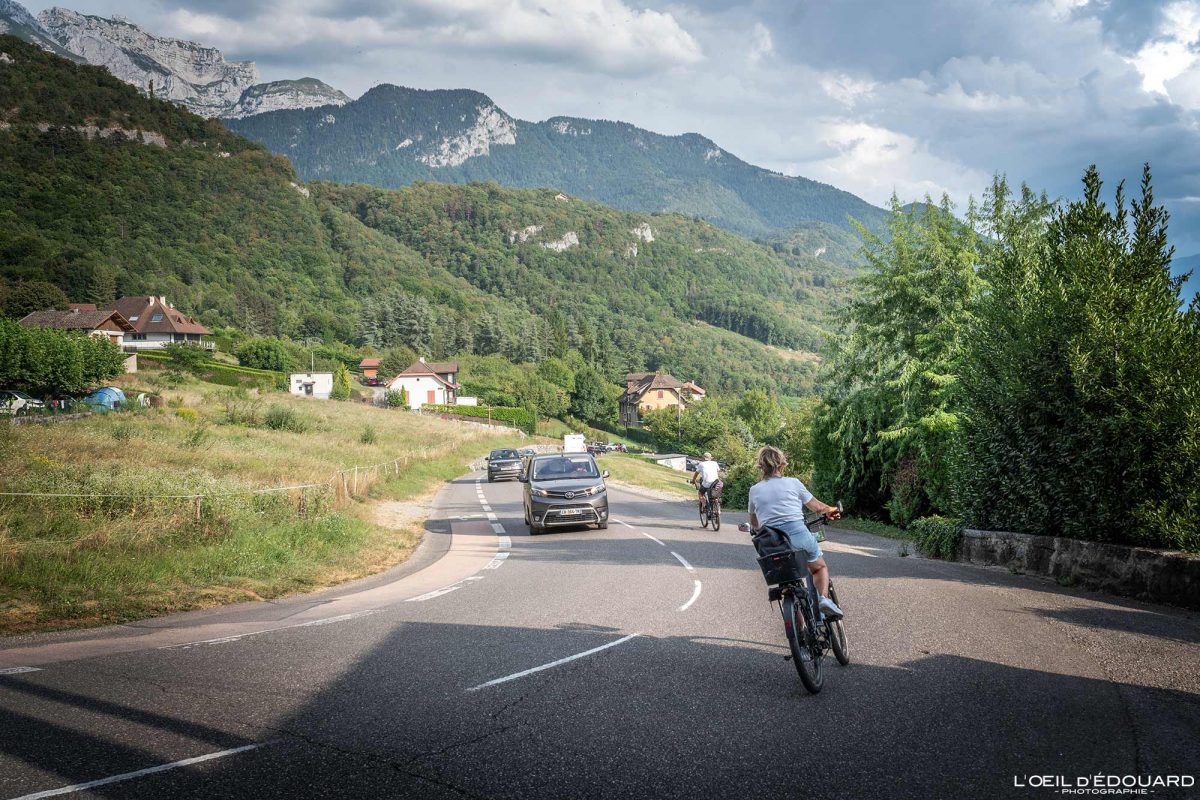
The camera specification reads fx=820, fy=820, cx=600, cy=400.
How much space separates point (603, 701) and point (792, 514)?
218 centimetres

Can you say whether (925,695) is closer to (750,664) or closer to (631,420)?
(750,664)

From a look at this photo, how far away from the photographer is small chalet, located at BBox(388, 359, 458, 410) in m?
121

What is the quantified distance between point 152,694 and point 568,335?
179 meters

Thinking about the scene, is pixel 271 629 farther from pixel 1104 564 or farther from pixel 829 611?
pixel 1104 564

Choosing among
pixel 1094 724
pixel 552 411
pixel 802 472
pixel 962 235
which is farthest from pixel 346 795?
pixel 552 411

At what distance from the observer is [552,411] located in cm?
13175

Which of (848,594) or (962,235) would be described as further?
(962,235)

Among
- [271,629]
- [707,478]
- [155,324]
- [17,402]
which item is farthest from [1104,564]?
[155,324]

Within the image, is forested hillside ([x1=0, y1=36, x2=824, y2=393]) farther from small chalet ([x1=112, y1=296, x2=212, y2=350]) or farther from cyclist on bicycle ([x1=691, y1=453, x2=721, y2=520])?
cyclist on bicycle ([x1=691, y1=453, x2=721, y2=520])

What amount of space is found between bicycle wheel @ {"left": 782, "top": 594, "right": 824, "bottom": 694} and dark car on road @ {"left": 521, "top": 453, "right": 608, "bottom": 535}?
1275 centimetres

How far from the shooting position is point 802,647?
6.14m

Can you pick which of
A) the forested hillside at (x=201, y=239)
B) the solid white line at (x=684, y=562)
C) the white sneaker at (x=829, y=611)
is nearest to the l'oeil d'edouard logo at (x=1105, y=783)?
the white sneaker at (x=829, y=611)

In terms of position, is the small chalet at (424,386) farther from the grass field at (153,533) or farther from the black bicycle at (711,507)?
the black bicycle at (711,507)

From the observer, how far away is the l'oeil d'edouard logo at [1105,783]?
13.8ft
